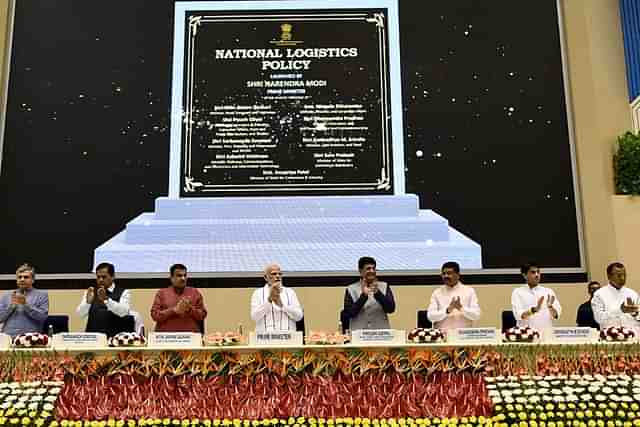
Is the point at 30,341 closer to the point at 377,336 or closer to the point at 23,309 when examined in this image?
the point at 23,309

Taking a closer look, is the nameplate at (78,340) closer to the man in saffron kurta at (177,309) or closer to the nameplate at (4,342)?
the nameplate at (4,342)

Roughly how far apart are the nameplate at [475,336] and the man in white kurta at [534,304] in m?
1.46

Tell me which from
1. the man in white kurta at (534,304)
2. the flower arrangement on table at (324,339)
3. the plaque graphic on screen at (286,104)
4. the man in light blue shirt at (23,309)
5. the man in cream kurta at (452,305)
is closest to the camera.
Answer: the flower arrangement on table at (324,339)

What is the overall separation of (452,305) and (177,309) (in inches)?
87.8

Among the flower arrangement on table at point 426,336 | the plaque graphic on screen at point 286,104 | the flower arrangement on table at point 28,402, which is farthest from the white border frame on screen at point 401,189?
the flower arrangement on table at point 28,402

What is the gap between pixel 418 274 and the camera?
25.3 ft

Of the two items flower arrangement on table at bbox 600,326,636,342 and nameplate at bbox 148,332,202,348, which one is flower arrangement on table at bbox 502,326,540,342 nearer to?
flower arrangement on table at bbox 600,326,636,342

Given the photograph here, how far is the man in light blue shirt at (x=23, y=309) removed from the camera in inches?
224

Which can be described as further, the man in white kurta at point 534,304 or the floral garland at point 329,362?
the man in white kurta at point 534,304

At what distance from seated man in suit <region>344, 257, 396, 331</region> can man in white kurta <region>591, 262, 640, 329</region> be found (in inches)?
67.8

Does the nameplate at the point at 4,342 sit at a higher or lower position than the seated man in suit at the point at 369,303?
lower

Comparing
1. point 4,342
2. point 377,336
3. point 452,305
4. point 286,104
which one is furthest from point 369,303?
point 286,104

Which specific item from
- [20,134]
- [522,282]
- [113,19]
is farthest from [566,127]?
[20,134]

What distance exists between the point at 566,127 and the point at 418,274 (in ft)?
8.07
